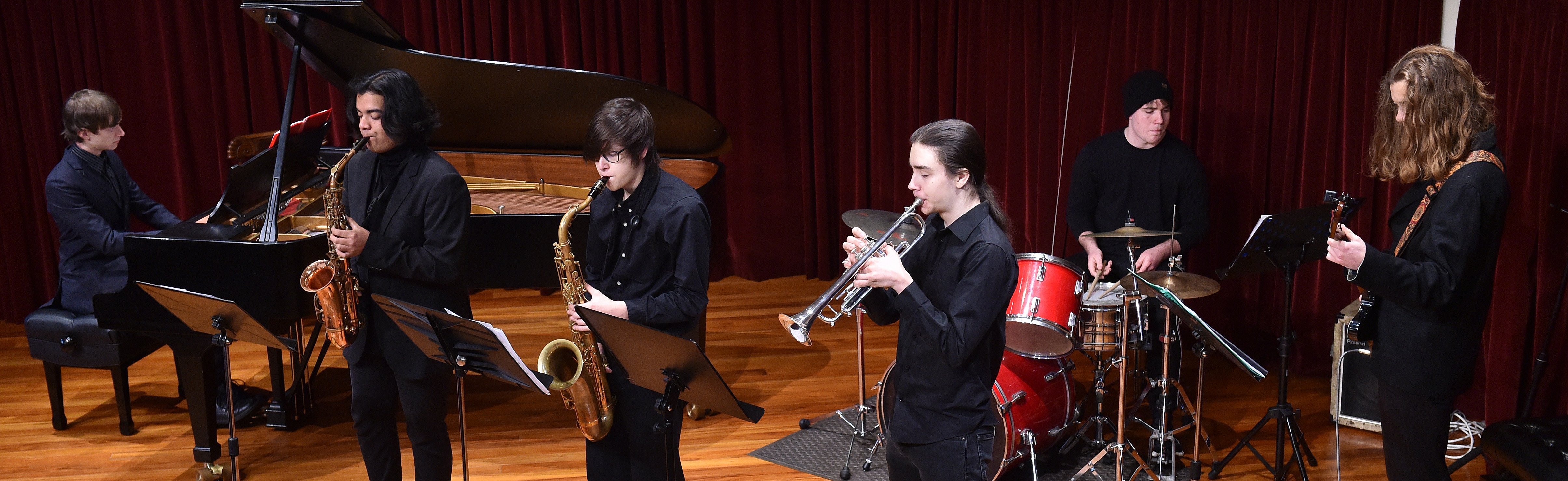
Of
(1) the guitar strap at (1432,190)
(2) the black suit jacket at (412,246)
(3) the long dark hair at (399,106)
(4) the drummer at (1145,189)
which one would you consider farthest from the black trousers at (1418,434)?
(3) the long dark hair at (399,106)

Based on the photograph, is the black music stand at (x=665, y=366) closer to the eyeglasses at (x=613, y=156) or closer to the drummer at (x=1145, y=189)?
the eyeglasses at (x=613, y=156)

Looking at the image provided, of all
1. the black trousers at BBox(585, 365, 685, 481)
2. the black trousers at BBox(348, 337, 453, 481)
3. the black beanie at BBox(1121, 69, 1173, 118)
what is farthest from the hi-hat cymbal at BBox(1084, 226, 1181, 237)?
the black trousers at BBox(348, 337, 453, 481)

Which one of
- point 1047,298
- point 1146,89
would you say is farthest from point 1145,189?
point 1047,298

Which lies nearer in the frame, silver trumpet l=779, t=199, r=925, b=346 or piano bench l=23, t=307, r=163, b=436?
silver trumpet l=779, t=199, r=925, b=346

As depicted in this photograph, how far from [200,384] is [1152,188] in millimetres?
4154

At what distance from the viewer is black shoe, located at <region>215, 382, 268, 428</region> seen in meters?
4.74

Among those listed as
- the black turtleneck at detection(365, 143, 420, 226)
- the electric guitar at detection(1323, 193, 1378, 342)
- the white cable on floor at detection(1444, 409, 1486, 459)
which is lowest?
the white cable on floor at detection(1444, 409, 1486, 459)

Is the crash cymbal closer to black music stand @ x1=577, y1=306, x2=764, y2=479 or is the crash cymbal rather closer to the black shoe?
black music stand @ x1=577, y1=306, x2=764, y2=479

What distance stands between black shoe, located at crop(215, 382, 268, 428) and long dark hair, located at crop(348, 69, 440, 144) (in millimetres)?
2256

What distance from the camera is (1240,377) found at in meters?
5.41

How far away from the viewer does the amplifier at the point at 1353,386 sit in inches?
182

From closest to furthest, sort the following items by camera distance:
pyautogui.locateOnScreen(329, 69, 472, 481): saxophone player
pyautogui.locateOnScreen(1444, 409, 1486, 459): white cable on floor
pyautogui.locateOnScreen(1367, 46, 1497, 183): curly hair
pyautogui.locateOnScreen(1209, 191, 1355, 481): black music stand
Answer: pyautogui.locateOnScreen(1367, 46, 1497, 183): curly hair < pyautogui.locateOnScreen(329, 69, 472, 481): saxophone player < pyautogui.locateOnScreen(1209, 191, 1355, 481): black music stand < pyautogui.locateOnScreen(1444, 409, 1486, 459): white cable on floor

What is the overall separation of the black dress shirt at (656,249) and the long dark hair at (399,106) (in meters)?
0.63

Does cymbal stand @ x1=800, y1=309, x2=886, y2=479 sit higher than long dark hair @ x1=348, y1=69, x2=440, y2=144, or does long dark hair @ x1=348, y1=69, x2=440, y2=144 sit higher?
long dark hair @ x1=348, y1=69, x2=440, y2=144
